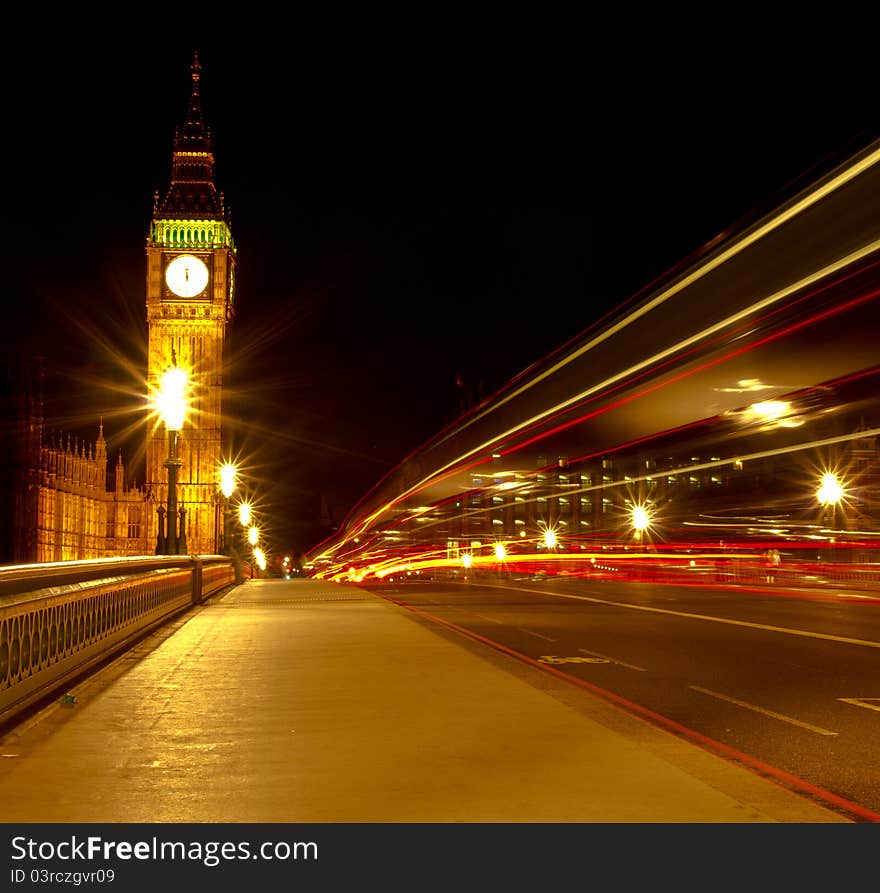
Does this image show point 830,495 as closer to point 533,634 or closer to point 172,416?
point 172,416

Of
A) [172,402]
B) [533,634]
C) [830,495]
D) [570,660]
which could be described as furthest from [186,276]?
[570,660]

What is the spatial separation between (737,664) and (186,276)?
117 meters

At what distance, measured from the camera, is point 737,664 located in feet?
49.8

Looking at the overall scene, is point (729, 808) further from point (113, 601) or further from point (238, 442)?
point (238, 442)

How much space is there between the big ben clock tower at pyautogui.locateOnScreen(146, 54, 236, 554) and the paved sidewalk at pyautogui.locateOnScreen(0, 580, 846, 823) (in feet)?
356

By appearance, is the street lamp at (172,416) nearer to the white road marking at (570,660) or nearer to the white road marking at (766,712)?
the white road marking at (570,660)

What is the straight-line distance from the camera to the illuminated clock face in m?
126

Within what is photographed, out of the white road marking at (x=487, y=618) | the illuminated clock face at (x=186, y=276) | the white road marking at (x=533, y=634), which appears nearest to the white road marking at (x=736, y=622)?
the white road marking at (x=487, y=618)

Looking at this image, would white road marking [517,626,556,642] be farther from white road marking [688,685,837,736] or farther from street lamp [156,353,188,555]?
street lamp [156,353,188,555]


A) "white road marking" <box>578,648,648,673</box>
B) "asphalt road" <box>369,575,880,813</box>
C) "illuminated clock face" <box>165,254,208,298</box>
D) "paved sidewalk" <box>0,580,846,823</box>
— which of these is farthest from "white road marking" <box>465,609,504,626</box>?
"illuminated clock face" <box>165,254,208,298</box>

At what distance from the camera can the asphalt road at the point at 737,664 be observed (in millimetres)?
9008

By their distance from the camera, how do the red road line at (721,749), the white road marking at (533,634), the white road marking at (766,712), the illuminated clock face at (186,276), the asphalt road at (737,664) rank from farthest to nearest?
1. the illuminated clock face at (186,276)
2. the white road marking at (533,634)
3. the white road marking at (766,712)
4. the asphalt road at (737,664)
5. the red road line at (721,749)

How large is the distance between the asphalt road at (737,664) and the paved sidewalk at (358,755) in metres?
0.60
